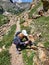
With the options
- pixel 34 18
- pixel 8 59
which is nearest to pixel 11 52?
pixel 8 59

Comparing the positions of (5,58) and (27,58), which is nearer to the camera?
(27,58)

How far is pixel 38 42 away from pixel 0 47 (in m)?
7.30

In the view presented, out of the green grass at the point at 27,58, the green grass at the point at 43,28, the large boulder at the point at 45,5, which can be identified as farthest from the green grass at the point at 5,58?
the large boulder at the point at 45,5

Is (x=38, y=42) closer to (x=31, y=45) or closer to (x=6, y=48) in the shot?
(x=31, y=45)

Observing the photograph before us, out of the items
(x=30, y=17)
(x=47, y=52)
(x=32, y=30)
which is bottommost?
(x=30, y=17)

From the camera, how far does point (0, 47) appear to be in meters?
39.7

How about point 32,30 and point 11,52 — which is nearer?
point 11,52

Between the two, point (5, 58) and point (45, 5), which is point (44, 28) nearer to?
point (5, 58)

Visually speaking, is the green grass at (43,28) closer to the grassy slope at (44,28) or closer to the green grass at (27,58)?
the grassy slope at (44,28)

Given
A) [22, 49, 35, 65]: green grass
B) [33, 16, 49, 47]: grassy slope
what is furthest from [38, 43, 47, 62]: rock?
[33, 16, 49, 47]: grassy slope

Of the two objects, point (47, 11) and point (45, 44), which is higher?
point (45, 44)

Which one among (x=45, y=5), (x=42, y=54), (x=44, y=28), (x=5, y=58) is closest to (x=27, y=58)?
(x=42, y=54)

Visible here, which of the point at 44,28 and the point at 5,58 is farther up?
the point at 44,28

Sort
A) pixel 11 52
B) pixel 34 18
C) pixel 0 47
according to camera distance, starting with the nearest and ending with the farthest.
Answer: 1. pixel 11 52
2. pixel 0 47
3. pixel 34 18
